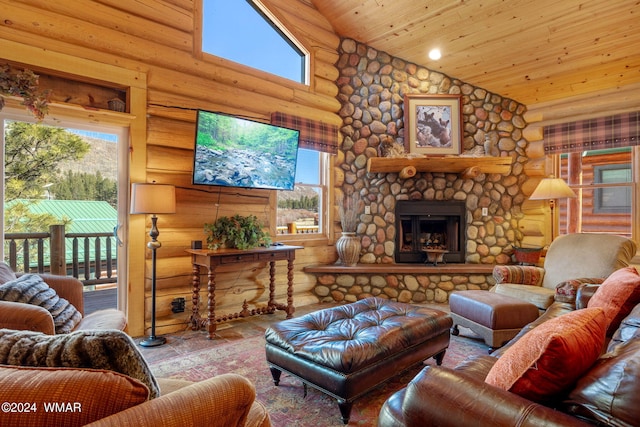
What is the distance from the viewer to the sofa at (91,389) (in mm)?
743

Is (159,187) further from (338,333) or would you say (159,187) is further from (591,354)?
(591,354)

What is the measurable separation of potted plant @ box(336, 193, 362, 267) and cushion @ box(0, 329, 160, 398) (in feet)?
12.0

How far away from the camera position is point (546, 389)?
102 centimetres

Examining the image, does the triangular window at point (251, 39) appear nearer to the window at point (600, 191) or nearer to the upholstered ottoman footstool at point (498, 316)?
the upholstered ottoman footstool at point (498, 316)

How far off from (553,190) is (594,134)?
0.96 m

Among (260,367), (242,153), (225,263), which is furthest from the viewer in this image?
(242,153)

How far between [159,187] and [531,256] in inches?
172

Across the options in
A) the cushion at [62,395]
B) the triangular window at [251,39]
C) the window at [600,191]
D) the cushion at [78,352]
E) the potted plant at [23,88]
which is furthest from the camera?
the window at [600,191]

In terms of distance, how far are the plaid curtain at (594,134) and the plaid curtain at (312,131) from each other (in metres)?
2.88

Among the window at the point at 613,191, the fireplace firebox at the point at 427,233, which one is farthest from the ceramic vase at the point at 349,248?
the window at the point at 613,191

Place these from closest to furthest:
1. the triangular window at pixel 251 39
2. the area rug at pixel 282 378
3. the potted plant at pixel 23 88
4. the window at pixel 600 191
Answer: the area rug at pixel 282 378 → the potted plant at pixel 23 88 → the triangular window at pixel 251 39 → the window at pixel 600 191

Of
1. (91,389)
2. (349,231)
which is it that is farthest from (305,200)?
(91,389)

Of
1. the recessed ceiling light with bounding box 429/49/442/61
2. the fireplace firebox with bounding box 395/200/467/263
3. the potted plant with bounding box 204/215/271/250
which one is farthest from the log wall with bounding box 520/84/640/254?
the potted plant with bounding box 204/215/271/250

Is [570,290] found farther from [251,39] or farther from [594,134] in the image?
[251,39]
